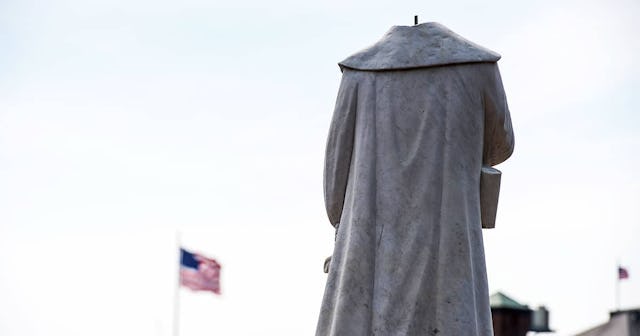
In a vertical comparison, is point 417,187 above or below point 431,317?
above

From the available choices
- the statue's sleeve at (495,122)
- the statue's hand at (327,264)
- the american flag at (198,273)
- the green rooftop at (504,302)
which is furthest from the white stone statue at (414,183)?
the green rooftop at (504,302)

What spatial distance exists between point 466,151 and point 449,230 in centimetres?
71

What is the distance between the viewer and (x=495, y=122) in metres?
13.9

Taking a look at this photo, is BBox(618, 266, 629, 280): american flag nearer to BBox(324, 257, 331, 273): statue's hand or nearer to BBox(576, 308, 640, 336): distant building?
BBox(576, 308, 640, 336): distant building

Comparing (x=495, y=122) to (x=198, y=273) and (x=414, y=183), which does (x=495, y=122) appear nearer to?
(x=414, y=183)

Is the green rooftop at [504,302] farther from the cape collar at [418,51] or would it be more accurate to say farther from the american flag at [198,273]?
the cape collar at [418,51]

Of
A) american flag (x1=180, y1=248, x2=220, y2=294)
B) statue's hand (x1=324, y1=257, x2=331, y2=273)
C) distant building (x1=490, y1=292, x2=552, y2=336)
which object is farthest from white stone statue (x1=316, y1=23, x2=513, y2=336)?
distant building (x1=490, y1=292, x2=552, y2=336)

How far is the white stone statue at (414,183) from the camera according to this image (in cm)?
1346

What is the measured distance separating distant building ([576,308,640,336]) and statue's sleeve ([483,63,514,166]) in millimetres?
66325

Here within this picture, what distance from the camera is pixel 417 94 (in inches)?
545

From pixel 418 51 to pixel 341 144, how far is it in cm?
103

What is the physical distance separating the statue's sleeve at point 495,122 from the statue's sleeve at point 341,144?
113cm

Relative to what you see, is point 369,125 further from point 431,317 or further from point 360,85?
point 431,317

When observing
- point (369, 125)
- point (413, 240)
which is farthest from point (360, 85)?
point (413, 240)
